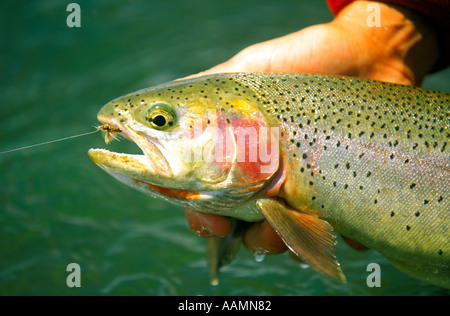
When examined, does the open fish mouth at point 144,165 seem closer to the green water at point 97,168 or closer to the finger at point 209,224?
the finger at point 209,224

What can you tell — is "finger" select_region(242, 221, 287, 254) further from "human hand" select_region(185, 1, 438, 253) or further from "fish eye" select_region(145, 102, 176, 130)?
"fish eye" select_region(145, 102, 176, 130)

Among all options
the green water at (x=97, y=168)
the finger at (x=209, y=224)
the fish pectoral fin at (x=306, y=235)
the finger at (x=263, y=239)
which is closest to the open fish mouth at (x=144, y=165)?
the fish pectoral fin at (x=306, y=235)

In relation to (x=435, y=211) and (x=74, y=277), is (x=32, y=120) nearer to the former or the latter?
(x=74, y=277)

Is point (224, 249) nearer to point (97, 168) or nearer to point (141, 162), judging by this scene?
point (141, 162)

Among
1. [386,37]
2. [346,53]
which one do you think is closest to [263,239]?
[346,53]

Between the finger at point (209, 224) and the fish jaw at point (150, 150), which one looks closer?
the fish jaw at point (150, 150)

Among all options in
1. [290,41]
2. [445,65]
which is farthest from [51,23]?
[445,65]
